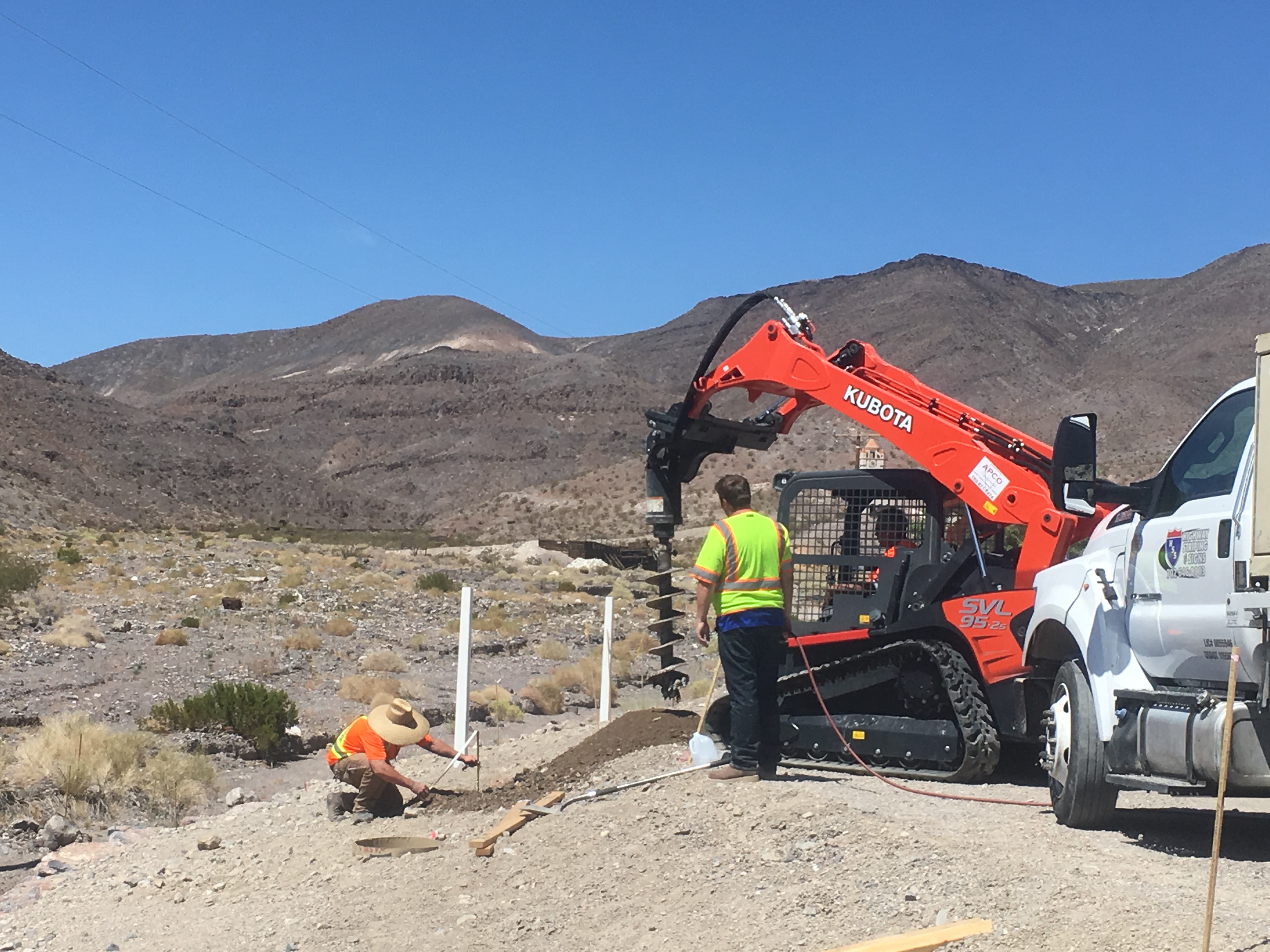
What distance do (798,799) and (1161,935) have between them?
2.81 m

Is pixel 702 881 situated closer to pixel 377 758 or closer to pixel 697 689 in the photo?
pixel 377 758

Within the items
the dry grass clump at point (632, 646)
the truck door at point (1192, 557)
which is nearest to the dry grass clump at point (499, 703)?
the dry grass clump at point (632, 646)

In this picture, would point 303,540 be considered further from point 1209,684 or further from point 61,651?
point 1209,684

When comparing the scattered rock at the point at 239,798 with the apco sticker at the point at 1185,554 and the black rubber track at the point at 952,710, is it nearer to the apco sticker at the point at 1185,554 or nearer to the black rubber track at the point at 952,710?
the black rubber track at the point at 952,710

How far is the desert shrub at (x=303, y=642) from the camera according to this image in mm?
21594

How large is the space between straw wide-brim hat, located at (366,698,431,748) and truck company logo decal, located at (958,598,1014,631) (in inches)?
155

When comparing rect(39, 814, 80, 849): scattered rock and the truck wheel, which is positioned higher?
the truck wheel

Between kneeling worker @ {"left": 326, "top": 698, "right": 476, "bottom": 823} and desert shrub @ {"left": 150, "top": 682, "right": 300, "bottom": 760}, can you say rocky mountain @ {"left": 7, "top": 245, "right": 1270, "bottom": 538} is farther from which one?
kneeling worker @ {"left": 326, "top": 698, "right": 476, "bottom": 823}

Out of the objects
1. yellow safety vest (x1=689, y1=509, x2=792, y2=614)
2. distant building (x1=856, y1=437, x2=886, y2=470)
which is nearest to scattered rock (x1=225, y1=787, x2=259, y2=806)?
yellow safety vest (x1=689, y1=509, x2=792, y2=614)

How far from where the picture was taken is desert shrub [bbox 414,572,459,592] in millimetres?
35188

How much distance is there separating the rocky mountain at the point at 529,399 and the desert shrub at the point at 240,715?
5707 cm

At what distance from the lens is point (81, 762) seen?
37.4ft

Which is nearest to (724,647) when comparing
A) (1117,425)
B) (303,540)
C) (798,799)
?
(798,799)

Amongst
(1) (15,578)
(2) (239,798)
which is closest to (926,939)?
(2) (239,798)
